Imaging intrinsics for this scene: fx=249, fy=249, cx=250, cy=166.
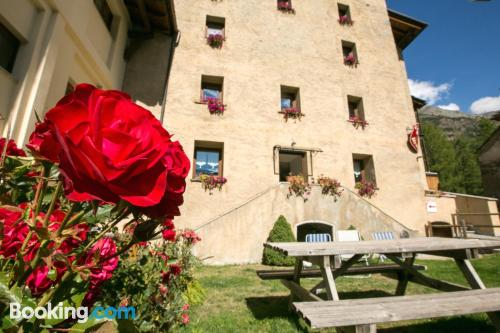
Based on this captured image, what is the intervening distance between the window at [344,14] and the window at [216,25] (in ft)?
23.0

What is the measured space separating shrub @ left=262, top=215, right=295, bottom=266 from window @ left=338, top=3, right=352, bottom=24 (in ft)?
40.9

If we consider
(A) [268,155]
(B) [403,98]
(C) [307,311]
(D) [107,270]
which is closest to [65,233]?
(D) [107,270]

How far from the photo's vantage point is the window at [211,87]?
1161 centimetres

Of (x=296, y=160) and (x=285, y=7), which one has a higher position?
(x=285, y=7)

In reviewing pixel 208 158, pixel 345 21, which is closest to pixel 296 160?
pixel 208 158

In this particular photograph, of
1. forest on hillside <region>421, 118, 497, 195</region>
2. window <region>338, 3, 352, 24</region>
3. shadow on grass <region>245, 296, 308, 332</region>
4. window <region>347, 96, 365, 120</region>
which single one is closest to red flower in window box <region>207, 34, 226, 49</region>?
window <region>347, 96, 365, 120</region>

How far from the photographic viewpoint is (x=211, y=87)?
12.0 metres

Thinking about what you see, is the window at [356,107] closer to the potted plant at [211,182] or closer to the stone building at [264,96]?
the stone building at [264,96]

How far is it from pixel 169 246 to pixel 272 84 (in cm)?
1068

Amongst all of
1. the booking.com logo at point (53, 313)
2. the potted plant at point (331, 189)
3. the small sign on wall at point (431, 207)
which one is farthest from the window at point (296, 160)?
the booking.com logo at point (53, 313)

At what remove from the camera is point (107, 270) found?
0.84 metres

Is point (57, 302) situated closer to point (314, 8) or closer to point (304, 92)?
point (304, 92)

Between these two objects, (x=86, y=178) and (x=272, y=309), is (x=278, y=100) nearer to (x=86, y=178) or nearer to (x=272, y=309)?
(x=272, y=309)

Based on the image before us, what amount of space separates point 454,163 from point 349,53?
37.5m
